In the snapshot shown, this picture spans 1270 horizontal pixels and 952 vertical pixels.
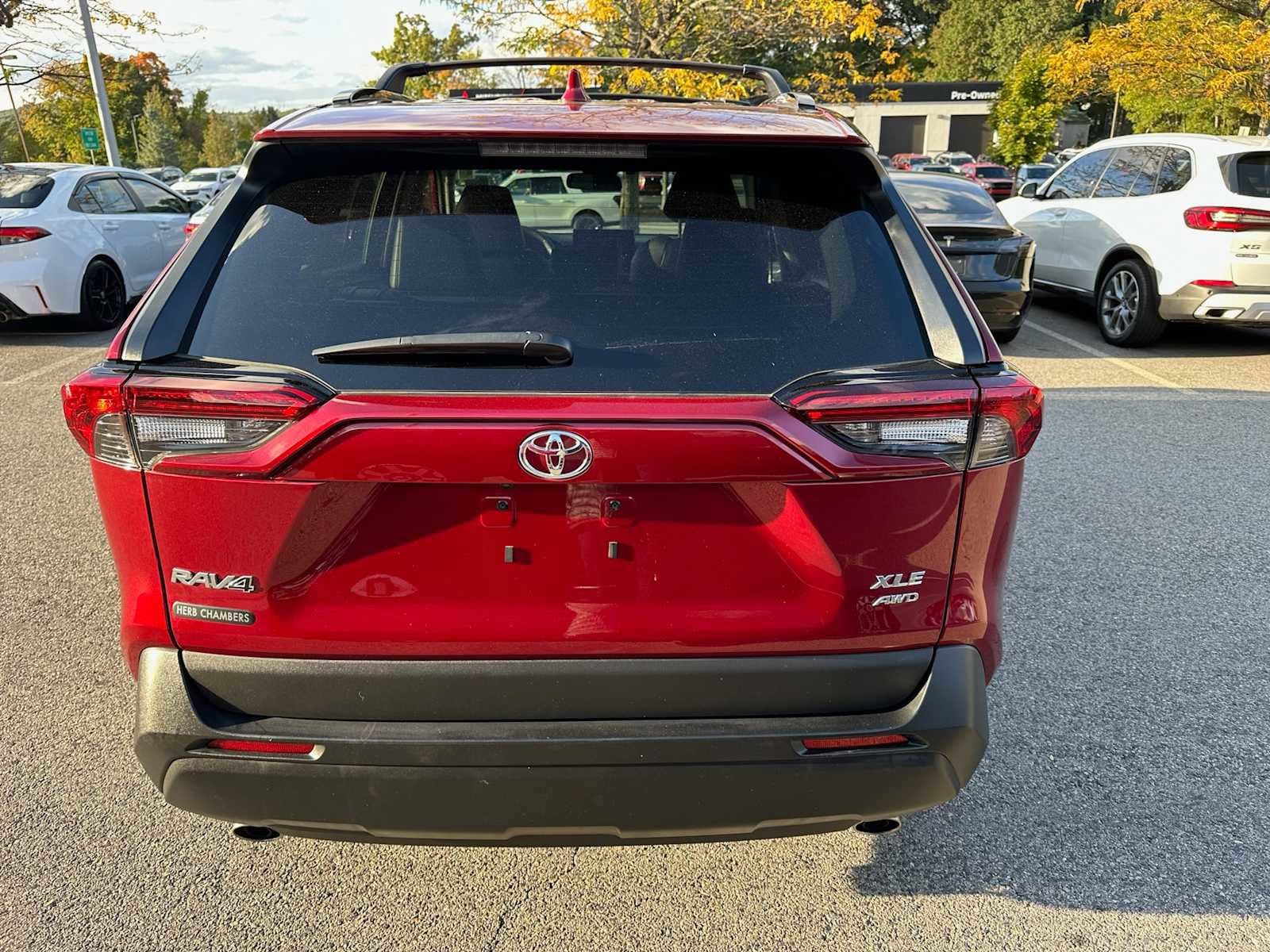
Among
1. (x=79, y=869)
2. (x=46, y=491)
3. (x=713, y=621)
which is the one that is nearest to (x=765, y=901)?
(x=713, y=621)

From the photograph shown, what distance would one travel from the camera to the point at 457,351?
184 centimetres

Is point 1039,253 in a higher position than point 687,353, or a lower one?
lower

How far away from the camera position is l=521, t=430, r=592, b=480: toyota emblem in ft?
5.73

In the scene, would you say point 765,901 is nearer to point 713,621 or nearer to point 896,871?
point 896,871

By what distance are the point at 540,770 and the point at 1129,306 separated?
347 inches

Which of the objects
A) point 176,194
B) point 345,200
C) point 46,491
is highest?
point 345,200

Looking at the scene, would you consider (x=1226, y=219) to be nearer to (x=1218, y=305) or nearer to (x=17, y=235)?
(x=1218, y=305)

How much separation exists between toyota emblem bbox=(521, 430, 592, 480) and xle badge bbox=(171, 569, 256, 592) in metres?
0.59

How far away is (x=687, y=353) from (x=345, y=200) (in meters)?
0.82

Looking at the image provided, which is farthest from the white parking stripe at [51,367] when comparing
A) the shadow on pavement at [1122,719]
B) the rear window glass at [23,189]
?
the shadow on pavement at [1122,719]

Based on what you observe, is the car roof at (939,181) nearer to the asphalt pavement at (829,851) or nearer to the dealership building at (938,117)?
the asphalt pavement at (829,851)

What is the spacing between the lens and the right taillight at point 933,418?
182 centimetres

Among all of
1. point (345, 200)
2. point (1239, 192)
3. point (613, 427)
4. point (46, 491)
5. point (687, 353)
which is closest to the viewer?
point (613, 427)

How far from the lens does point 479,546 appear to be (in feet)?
6.08
